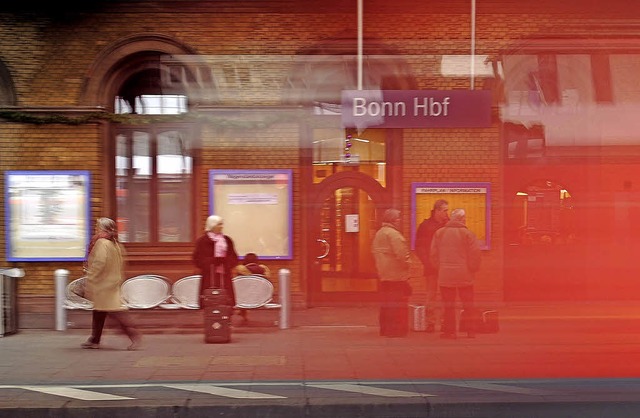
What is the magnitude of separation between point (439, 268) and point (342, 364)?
8.06 feet

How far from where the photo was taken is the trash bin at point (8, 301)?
10305mm

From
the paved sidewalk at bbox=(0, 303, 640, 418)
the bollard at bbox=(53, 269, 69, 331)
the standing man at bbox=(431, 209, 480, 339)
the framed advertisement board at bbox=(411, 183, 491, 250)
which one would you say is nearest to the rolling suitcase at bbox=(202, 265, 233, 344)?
the paved sidewalk at bbox=(0, 303, 640, 418)

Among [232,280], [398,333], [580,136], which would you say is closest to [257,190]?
[232,280]

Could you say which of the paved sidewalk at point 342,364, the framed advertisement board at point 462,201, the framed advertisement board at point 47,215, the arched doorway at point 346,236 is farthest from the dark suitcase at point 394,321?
the framed advertisement board at point 47,215

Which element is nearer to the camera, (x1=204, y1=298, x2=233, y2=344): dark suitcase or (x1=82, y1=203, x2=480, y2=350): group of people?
(x1=204, y1=298, x2=233, y2=344): dark suitcase

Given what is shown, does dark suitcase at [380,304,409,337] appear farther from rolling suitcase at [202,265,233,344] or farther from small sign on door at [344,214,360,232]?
small sign on door at [344,214,360,232]

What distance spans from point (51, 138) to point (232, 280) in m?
3.82

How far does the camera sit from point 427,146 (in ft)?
38.8

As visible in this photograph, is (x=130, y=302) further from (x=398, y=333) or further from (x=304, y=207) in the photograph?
(x=398, y=333)

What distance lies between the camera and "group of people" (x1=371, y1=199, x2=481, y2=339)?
9844 mm

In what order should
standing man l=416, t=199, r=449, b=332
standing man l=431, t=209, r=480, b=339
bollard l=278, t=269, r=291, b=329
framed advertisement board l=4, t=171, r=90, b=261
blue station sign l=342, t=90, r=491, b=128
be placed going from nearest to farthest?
standing man l=431, t=209, r=480, b=339
standing man l=416, t=199, r=449, b=332
bollard l=278, t=269, r=291, b=329
blue station sign l=342, t=90, r=491, b=128
framed advertisement board l=4, t=171, r=90, b=261

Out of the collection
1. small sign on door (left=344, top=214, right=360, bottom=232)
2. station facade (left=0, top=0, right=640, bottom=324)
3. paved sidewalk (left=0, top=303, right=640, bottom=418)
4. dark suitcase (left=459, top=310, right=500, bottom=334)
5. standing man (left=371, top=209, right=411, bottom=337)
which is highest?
station facade (left=0, top=0, right=640, bottom=324)

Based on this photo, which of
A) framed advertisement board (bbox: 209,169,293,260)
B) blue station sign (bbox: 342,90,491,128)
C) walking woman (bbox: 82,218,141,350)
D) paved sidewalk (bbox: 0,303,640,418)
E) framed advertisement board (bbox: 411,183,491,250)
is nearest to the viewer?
paved sidewalk (bbox: 0,303,640,418)

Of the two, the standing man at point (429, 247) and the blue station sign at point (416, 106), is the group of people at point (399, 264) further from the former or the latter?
the blue station sign at point (416, 106)
